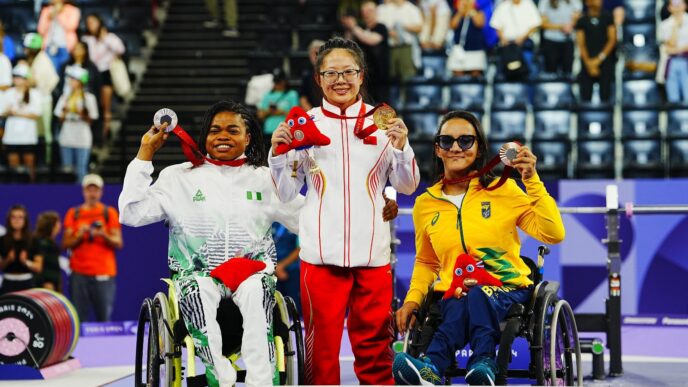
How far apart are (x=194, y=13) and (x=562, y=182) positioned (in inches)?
283

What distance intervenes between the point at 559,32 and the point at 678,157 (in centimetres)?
193

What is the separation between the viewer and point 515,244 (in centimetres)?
525

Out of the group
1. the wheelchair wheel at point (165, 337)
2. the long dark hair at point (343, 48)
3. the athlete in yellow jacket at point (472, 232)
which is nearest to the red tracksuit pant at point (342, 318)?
the athlete in yellow jacket at point (472, 232)

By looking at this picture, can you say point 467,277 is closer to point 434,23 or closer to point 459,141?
point 459,141

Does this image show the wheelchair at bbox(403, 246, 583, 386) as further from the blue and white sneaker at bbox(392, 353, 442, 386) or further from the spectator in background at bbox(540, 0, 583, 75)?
the spectator in background at bbox(540, 0, 583, 75)

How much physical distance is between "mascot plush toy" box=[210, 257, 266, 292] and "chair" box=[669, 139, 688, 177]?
7536mm

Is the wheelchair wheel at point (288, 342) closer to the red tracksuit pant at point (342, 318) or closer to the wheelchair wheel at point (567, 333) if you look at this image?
the red tracksuit pant at point (342, 318)

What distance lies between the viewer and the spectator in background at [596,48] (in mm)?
12117

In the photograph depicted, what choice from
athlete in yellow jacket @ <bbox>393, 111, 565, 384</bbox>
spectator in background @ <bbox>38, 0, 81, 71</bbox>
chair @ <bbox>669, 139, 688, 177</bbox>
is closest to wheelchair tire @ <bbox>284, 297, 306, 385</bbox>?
athlete in yellow jacket @ <bbox>393, 111, 565, 384</bbox>

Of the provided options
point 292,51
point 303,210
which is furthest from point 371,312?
point 292,51

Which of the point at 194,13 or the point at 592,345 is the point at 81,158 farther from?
the point at 592,345

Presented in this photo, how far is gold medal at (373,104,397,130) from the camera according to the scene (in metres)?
4.95

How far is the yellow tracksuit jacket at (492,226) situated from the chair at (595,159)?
22.0 ft

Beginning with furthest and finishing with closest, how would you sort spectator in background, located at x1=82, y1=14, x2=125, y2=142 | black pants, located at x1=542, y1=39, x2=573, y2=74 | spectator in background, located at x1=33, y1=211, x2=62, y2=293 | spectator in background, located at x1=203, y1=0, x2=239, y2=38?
spectator in background, located at x1=203, y1=0, x2=239, y2=38 → spectator in background, located at x1=82, y1=14, x2=125, y2=142 → black pants, located at x1=542, y1=39, x2=573, y2=74 → spectator in background, located at x1=33, y1=211, x2=62, y2=293
